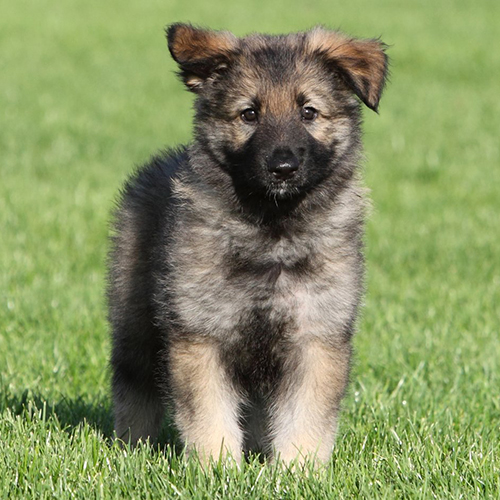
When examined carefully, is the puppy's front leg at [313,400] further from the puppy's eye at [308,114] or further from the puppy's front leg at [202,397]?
the puppy's eye at [308,114]

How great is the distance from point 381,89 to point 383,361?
2.15m

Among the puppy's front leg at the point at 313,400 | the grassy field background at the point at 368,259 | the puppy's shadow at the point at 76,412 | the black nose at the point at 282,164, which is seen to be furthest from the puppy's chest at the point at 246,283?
the puppy's shadow at the point at 76,412

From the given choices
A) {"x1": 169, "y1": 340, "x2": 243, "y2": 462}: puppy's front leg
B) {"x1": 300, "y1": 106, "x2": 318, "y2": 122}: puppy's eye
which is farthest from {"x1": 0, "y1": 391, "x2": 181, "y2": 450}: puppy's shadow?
{"x1": 300, "y1": 106, "x2": 318, "y2": 122}: puppy's eye

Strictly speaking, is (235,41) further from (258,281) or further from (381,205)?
(381,205)

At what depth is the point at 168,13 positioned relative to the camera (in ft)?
78.6

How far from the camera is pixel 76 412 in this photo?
4871 millimetres

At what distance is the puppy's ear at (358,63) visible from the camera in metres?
4.16

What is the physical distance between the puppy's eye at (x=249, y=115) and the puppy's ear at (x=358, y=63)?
0.43 metres

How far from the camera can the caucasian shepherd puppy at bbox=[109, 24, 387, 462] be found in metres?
3.88

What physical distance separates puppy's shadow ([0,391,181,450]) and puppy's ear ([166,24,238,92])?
1.69m

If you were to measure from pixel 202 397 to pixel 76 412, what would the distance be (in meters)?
1.25

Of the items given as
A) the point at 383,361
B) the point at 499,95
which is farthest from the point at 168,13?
the point at 383,361

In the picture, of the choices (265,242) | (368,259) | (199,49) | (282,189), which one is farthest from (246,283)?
(368,259)

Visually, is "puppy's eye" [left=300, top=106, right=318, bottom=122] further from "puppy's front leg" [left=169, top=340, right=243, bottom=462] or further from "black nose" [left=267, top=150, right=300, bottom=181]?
"puppy's front leg" [left=169, top=340, right=243, bottom=462]
